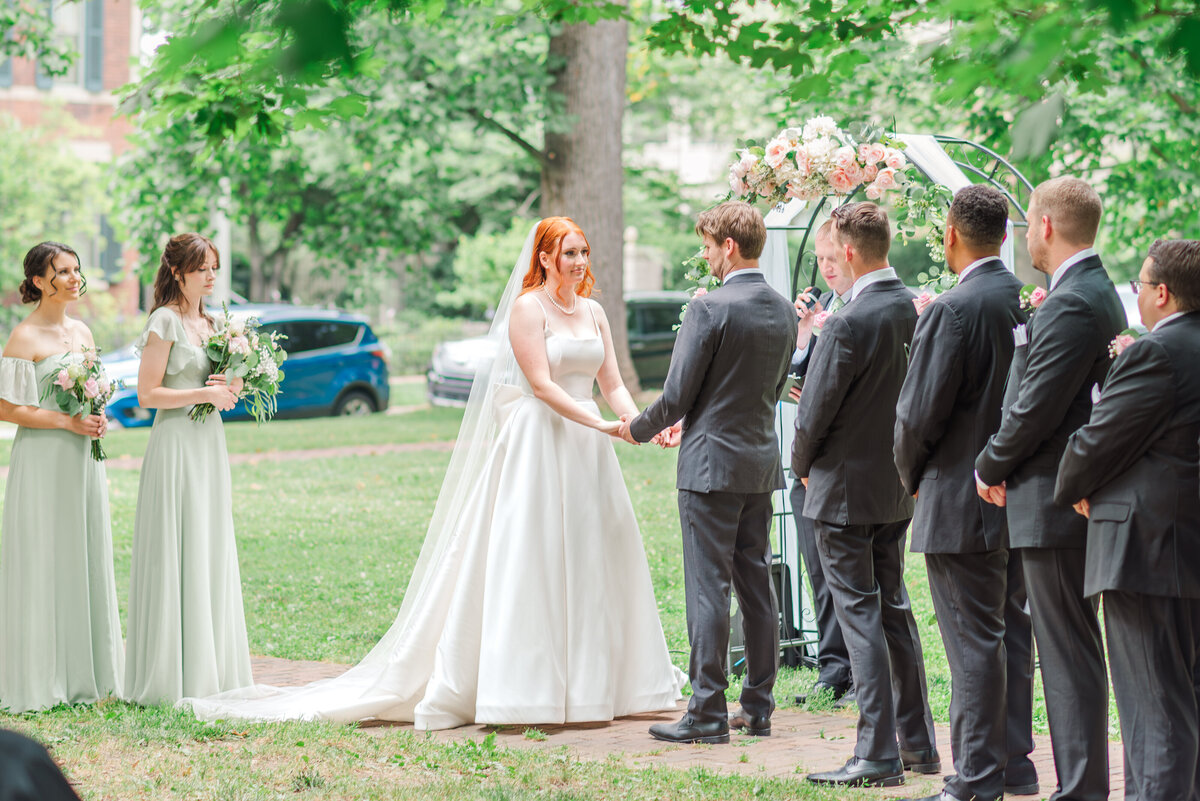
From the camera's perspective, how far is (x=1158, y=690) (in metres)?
4.15

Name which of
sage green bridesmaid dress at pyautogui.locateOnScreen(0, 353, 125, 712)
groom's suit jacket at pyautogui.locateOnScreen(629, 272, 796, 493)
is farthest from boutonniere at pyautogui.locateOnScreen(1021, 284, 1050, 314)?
sage green bridesmaid dress at pyautogui.locateOnScreen(0, 353, 125, 712)

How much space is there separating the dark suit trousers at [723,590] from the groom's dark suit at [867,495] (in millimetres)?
522

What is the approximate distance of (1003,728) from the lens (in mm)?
4688

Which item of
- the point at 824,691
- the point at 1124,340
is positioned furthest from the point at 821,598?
the point at 1124,340

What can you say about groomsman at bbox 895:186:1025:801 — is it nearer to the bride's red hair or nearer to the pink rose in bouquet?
the pink rose in bouquet

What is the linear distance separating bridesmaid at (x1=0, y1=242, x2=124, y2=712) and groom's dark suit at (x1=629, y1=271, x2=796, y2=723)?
110 inches

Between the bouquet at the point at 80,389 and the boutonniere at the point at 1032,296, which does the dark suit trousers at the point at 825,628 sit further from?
the bouquet at the point at 80,389

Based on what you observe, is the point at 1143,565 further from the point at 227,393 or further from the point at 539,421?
the point at 227,393

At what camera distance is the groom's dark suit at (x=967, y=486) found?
462cm

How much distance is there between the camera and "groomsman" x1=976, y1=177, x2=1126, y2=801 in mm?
4324

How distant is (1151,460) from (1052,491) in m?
0.37

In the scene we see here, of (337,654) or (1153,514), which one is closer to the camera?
(1153,514)

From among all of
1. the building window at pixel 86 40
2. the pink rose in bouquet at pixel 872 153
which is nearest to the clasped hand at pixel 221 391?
the pink rose in bouquet at pixel 872 153

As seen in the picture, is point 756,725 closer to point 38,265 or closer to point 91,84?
point 38,265
